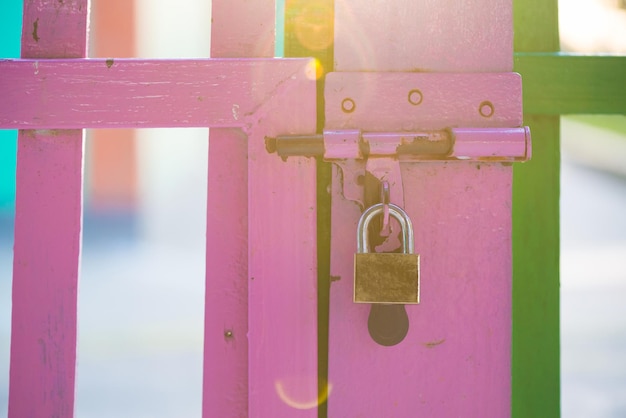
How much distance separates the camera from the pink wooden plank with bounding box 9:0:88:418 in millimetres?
690

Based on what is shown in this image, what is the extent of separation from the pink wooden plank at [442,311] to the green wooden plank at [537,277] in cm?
16

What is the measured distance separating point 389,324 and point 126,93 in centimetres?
45

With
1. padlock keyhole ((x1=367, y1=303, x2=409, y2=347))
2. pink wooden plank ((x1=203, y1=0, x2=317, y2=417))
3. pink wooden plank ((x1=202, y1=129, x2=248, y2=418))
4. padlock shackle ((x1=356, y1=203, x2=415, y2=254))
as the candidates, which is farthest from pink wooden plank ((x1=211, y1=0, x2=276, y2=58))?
padlock keyhole ((x1=367, y1=303, x2=409, y2=347))

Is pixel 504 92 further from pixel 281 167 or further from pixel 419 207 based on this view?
pixel 281 167

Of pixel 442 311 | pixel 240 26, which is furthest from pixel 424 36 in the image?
pixel 442 311

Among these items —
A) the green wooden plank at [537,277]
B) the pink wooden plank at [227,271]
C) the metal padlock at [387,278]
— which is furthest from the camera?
the green wooden plank at [537,277]

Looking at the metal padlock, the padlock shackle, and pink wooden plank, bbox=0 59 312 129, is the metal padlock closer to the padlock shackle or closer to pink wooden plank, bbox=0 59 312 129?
the padlock shackle

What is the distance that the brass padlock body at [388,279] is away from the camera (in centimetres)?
58

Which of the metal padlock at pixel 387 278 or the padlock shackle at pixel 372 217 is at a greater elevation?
the padlock shackle at pixel 372 217

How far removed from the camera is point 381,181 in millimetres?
643

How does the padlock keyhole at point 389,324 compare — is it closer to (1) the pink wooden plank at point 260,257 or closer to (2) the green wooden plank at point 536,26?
(1) the pink wooden plank at point 260,257

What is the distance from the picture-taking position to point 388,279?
0.59 meters

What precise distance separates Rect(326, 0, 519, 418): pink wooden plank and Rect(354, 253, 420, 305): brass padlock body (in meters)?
0.07

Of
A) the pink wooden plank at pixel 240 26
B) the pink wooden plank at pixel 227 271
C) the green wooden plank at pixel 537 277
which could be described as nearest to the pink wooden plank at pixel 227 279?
the pink wooden plank at pixel 227 271
